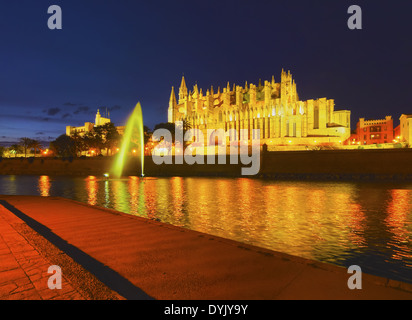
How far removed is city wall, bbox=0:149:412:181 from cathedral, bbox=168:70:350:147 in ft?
108

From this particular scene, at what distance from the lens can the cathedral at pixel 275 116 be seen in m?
85.2

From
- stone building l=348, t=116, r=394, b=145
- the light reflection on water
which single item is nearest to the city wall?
the light reflection on water

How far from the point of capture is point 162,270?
17.8ft

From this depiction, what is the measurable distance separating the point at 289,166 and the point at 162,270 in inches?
1813

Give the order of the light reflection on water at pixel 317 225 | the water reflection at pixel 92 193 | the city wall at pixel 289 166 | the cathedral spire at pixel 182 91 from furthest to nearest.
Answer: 1. the cathedral spire at pixel 182 91
2. the city wall at pixel 289 166
3. the water reflection at pixel 92 193
4. the light reflection on water at pixel 317 225

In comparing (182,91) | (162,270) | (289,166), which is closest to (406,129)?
(289,166)

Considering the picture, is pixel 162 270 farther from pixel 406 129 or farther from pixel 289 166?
pixel 406 129

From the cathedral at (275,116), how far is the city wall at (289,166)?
33.1 meters

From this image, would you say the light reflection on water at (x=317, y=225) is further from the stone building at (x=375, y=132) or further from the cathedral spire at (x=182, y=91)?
the cathedral spire at (x=182, y=91)

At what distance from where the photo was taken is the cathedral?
279 feet

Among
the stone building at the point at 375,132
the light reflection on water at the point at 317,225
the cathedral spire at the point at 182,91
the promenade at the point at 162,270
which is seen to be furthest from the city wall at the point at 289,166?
the cathedral spire at the point at 182,91

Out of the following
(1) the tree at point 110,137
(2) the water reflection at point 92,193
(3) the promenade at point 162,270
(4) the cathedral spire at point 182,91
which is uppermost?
(4) the cathedral spire at point 182,91

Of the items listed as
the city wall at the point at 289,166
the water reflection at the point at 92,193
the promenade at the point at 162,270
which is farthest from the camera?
the city wall at the point at 289,166
